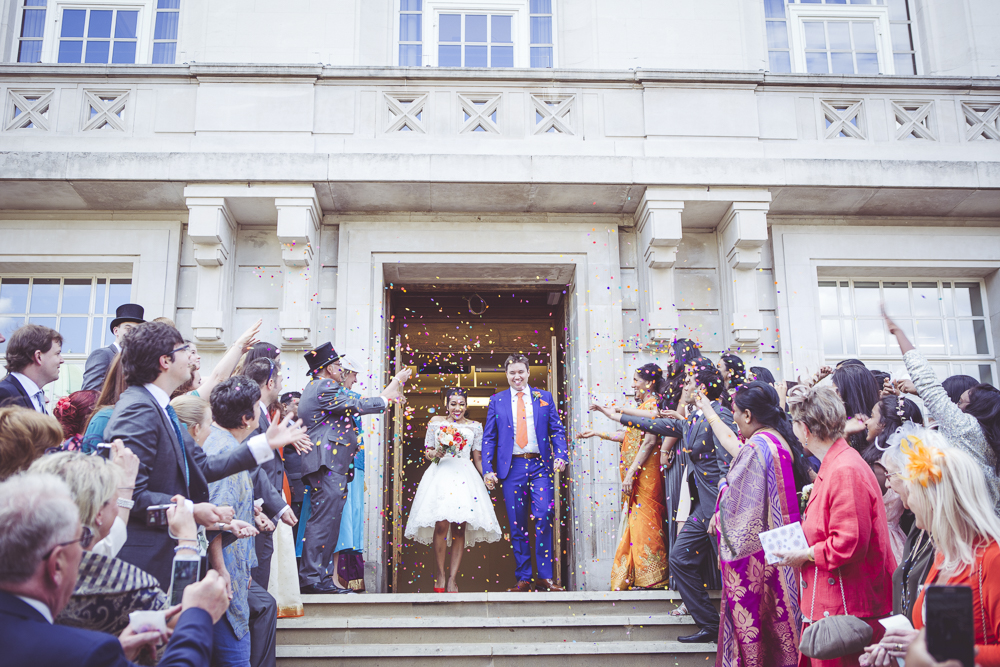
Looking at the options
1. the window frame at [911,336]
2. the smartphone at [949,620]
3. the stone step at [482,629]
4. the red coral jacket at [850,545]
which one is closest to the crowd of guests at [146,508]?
the stone step at [482,629]

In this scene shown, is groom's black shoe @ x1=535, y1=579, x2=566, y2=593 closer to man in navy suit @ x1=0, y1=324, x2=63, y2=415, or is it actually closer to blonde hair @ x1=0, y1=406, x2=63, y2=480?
man in navy suit @ x1=0, y1=324, x2=63, y2=415

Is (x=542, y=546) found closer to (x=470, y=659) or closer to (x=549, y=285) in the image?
(x=470, y=659)

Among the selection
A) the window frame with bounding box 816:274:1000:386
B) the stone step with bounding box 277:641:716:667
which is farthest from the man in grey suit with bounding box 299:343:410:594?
the window frame with bounding box 816:274:1000:386

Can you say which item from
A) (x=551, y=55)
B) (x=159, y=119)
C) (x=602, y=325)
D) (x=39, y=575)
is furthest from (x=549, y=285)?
(x=39, y=575)

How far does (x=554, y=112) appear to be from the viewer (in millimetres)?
7680

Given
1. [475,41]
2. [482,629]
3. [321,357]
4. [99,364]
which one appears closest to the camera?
[99,364]

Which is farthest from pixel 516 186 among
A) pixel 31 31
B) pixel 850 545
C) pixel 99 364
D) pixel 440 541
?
pixel 31 31

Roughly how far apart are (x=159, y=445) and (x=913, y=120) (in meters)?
8.06

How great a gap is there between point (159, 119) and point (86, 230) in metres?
1.43

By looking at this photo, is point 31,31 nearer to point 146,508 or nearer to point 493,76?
point 493,76

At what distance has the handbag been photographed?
9.97ft

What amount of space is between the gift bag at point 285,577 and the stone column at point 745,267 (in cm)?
477

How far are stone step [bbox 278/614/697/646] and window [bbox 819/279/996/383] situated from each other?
4102 mm

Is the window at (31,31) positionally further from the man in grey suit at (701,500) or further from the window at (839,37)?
the window at (839,37)
